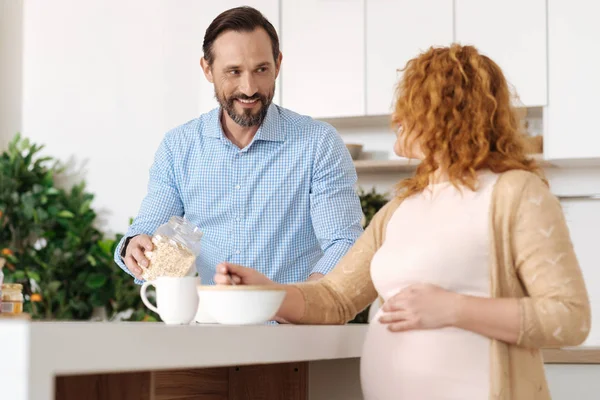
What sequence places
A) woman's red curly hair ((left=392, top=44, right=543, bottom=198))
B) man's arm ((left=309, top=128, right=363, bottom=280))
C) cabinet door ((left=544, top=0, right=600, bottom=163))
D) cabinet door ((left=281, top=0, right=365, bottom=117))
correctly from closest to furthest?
woman's red curly hair ((left=392, top=44, right=543, bottom=198)) → man's arm ((left=309, top=128, right=363, bottom=280)) → cabinet door ((left=544, top=0, right=600, bottom=163)) → cabinet door ((left=281, top=0, right=365, bottom=117))

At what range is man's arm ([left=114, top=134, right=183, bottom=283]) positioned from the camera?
2.36 m

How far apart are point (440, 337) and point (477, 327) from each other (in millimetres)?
63

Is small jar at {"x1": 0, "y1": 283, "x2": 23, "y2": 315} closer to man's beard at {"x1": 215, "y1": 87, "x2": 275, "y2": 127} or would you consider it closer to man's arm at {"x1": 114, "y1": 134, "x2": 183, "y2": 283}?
man's arm at {"x1": 114, "y1": 134, "x2": 183, "y2": 283}

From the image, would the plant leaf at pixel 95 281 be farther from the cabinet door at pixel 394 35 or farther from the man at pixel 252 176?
the man at pixel 252 176

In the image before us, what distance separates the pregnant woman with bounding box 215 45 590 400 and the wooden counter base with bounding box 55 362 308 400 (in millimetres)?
209

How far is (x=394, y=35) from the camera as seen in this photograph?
3.74 meters

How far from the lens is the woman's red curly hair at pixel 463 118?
55.5 inches

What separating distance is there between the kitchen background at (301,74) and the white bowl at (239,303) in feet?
A: 7.90

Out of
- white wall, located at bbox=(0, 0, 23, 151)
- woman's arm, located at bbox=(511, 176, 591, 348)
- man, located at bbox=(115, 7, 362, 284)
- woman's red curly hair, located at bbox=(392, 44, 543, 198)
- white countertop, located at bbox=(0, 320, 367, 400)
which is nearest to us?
white countertop, located at bbox=(0, 320, 367, 400)

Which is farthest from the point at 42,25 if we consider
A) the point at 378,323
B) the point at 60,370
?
the point at 60,370

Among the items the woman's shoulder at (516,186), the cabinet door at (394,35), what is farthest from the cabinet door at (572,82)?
the woman's shoulder at (516,186)

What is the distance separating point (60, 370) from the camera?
0.91 m

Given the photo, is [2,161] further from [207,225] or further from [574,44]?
[574,44]

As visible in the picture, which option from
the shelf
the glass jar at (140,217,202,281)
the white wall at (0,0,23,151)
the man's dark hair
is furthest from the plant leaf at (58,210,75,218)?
the glass jar at (140,217,202,281)
